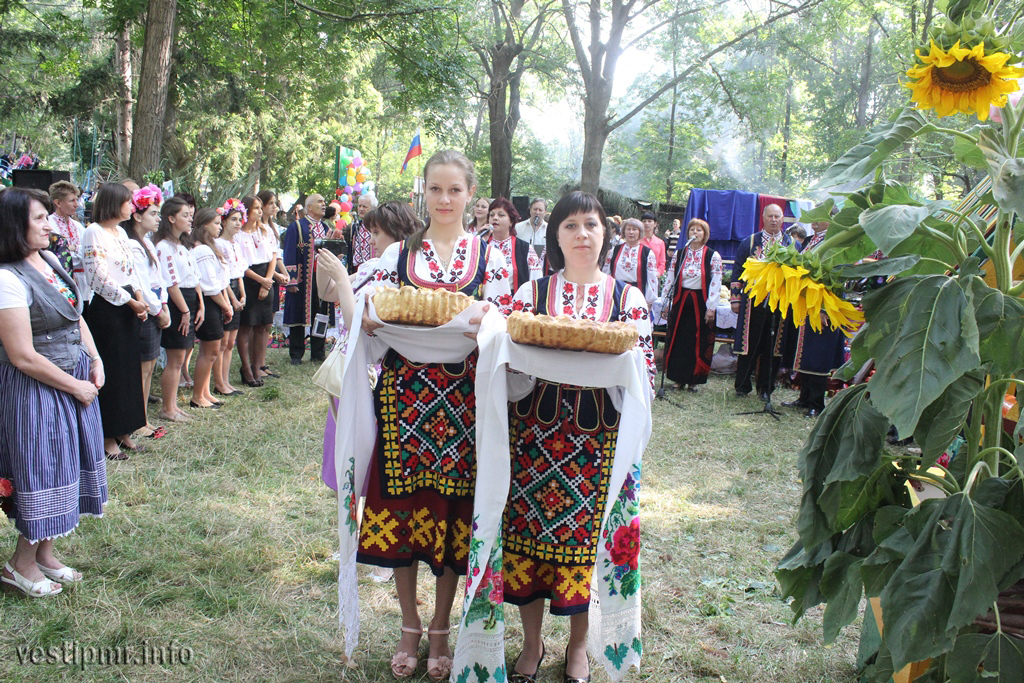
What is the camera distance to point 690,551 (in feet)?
13.9

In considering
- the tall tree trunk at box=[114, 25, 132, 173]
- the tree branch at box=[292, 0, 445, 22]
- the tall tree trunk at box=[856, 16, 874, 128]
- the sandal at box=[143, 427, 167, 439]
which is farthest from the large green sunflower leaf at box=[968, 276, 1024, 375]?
the tall tree trunk at box=[856, 16, 874, 128]

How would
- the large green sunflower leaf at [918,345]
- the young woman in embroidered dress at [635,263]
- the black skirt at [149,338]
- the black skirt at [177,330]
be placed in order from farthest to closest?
the young woman in embroidered dress at [635,263], the black skirt at [177,330], the black skirt at [149,338], the large green sunflower leaf at [918,345]

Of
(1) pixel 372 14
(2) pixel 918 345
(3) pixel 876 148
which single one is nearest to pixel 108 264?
(3) pixel 876 148

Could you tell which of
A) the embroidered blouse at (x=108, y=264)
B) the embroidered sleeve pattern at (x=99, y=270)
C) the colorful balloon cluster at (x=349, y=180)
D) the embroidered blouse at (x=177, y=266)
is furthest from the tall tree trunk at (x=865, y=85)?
the embroidered sleeve pattern at (x=99, y=270)

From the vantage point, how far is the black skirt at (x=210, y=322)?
6711 mm

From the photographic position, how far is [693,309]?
8.80m

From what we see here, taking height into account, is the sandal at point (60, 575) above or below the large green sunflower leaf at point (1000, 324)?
below

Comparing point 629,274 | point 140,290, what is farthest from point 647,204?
point 140,290

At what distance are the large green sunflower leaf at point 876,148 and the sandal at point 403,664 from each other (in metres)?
2.26

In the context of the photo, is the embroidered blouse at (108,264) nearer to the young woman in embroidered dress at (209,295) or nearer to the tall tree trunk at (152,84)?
the young woman in embroidered dress at (209,295)

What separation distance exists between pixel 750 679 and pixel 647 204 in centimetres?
1747

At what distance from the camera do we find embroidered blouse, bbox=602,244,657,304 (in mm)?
9203

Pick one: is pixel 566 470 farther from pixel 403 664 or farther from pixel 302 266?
pixel 302 266

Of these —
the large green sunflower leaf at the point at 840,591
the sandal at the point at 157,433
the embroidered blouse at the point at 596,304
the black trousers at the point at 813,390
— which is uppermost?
the embroidered blouse at the point at 596,304
